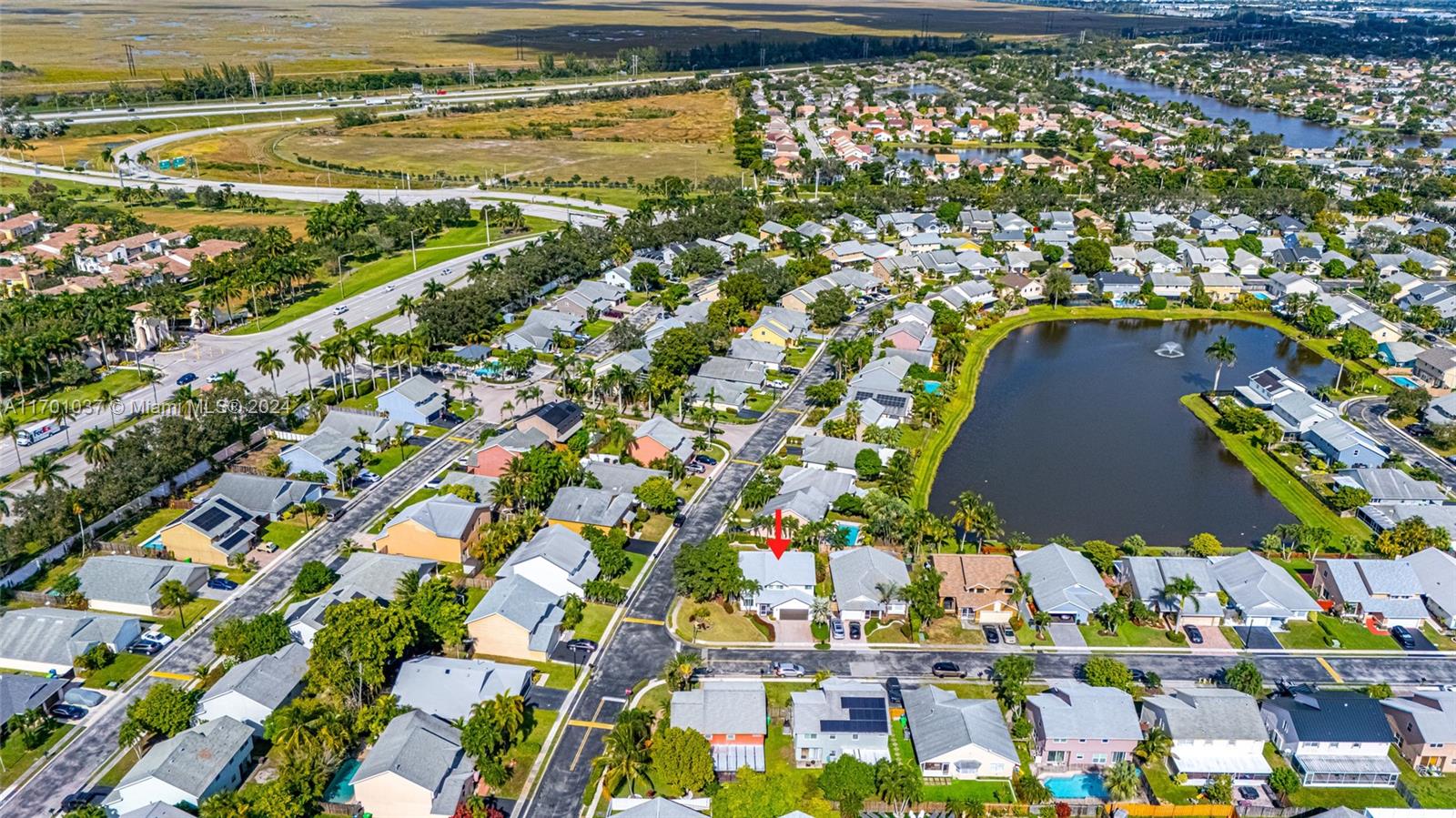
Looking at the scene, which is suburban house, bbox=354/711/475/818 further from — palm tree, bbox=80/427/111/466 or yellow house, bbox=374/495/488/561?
palm tree, bbox=80/427/111/466

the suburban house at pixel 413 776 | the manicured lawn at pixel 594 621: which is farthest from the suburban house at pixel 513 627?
the suburban house at pixel 413 776

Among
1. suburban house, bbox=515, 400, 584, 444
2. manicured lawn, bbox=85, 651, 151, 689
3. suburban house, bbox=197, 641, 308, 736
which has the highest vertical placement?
suburban house, bbox=515, 400, 584, 444

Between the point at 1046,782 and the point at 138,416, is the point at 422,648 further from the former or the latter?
the point at 138,416

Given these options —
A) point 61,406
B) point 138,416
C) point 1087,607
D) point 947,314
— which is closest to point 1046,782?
point 1087,607

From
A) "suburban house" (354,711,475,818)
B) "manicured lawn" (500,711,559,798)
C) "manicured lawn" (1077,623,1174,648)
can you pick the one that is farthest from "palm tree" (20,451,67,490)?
"manicured lawn" (1077,623,1174,648)

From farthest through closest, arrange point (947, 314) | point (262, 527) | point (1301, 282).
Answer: point (1301, 282) < point (947, 314) < point (262, 527)

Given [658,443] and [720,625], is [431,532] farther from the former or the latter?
[720,625]
